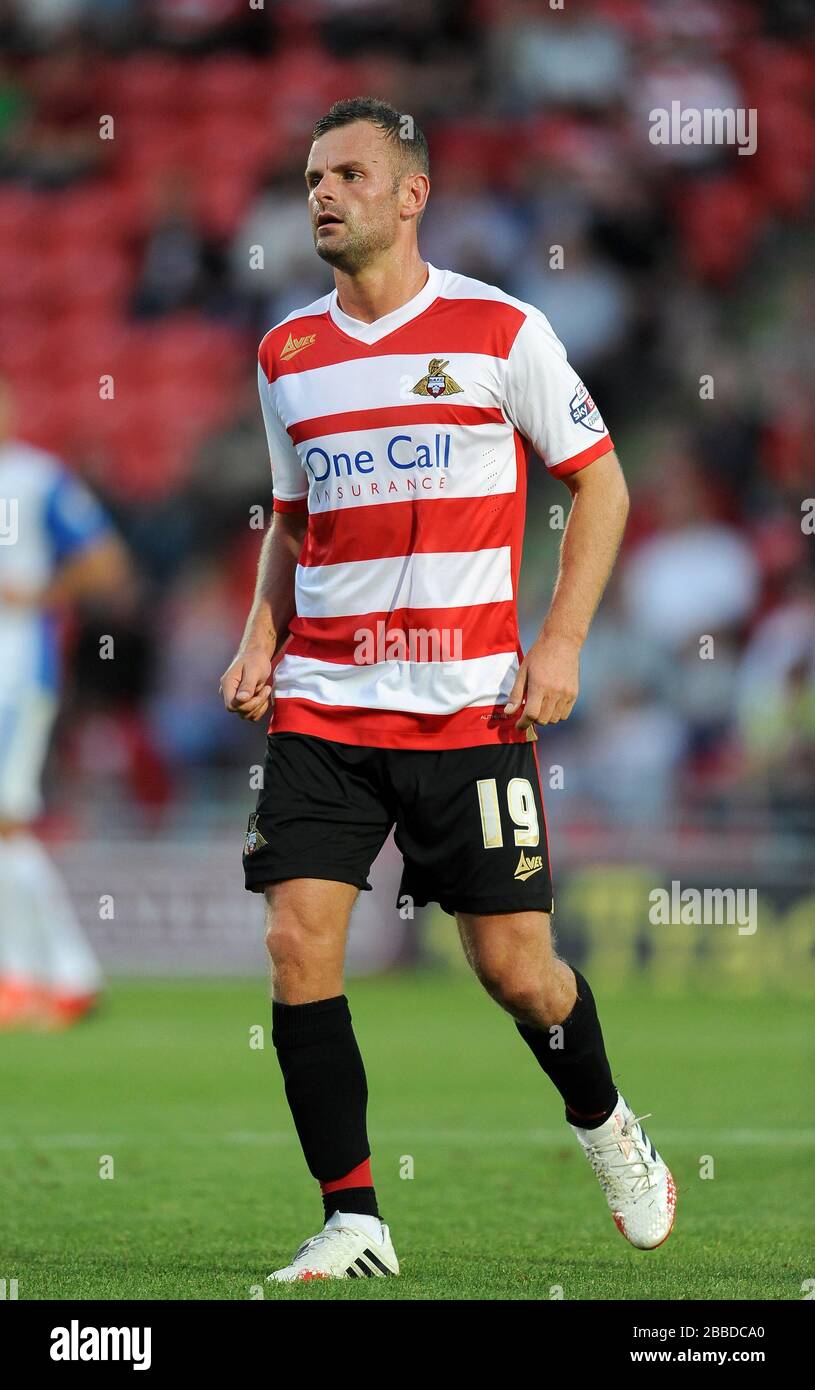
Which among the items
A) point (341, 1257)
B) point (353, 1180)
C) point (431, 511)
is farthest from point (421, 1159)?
point (431, 511)

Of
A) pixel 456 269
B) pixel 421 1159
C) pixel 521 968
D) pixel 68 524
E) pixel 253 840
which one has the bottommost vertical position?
pixel 421 1159

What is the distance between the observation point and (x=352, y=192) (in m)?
4.21

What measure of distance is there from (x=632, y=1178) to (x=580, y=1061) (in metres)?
0.27

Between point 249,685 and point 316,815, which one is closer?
point 316,815

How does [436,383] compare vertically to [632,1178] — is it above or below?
above

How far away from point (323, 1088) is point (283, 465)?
1.37 meters

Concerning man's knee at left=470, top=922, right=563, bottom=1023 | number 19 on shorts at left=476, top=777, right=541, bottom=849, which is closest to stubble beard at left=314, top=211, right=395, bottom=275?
number 19 on shorts at left=476, top=777, right=541, bottom=849

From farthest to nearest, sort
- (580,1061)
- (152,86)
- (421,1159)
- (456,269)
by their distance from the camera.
Result: 1. (152,86)
2. (456,269)
3. (421,1159)
4. (580,1061)

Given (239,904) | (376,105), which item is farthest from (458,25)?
(376,105)

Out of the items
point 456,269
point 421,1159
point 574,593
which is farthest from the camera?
point 456,269

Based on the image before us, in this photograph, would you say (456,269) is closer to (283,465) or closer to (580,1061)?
(283,465)

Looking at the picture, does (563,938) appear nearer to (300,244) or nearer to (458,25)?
(300,244)

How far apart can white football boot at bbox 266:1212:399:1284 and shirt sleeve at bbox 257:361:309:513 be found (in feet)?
5.09

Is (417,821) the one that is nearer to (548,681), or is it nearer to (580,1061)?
(548,681)
